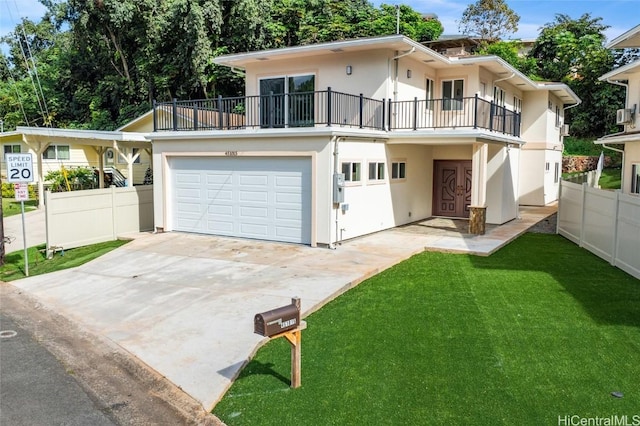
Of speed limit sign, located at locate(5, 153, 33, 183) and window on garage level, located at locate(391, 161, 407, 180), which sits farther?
window on garage level, located at locate(391, 161, 407, 180)

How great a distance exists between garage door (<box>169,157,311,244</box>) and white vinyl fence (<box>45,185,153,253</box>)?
1.48 metres

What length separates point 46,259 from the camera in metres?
14.1

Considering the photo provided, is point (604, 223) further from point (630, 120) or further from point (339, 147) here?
point (630, 120)

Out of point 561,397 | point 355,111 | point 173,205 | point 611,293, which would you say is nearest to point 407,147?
point 355,111

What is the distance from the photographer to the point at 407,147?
1716cm

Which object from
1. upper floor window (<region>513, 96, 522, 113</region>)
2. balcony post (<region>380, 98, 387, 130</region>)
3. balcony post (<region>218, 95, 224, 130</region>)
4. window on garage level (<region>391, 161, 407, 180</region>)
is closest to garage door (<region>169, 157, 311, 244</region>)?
balcony post (<region>218, 95, 224, 130</region>)

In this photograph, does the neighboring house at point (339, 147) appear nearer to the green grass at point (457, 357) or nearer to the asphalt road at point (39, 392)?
the green grass at point (457, 357)

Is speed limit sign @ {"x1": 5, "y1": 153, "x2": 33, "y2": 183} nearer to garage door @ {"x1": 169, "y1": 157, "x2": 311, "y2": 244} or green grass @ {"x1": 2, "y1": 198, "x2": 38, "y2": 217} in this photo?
garage door @ {"x1": 169, "y1": 157, "x2": 311, "y2": 244}

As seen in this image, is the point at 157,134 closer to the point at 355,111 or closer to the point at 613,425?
the point at 355,111

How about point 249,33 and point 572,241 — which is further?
point 249,33

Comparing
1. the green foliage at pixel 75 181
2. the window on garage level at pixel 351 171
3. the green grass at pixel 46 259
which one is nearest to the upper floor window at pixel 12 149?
the green foliage at pixel 75 181

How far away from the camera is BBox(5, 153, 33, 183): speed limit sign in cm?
1198

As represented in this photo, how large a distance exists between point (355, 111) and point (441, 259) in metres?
5.45

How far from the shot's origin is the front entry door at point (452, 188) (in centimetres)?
1900
